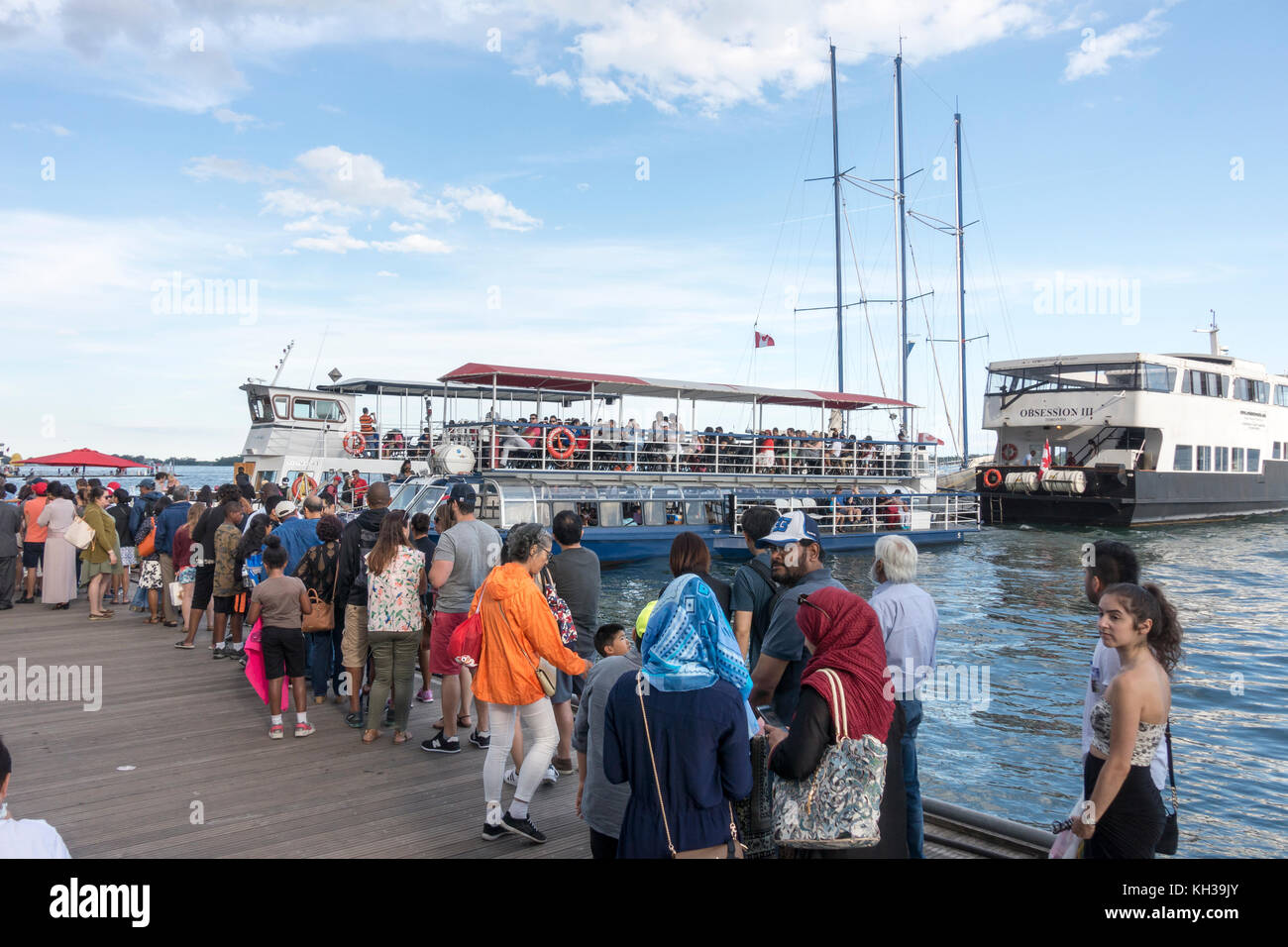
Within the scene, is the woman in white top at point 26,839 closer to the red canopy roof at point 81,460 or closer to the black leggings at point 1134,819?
the black leggings at point 1134,819

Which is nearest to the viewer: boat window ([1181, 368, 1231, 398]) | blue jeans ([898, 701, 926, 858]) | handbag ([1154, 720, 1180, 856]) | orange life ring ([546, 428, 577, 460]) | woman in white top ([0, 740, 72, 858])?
woman in white top ([0, 740, 72, 858])

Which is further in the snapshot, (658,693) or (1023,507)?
(1023,507)

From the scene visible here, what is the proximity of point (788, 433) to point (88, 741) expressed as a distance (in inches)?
874

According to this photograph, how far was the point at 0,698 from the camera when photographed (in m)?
7.94

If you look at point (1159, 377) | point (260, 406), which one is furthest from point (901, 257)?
point (260, 406)

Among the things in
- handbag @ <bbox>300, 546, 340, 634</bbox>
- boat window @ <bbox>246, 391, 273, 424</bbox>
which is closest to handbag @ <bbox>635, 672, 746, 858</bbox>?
handbag @ <bbox>300, 546, 340, 634</bbox>

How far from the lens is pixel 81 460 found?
92.3 feet

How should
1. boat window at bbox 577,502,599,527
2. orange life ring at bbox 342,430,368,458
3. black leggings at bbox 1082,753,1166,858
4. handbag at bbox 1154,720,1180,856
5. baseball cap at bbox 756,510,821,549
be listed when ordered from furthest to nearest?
orange life ring at bbox 342,430,368,458, boat window at bbox 577,502,599,527, baseball cap at bbox 756,510,821,549, handbag at bbox 1154,720,1180,856, black leggings at bbox 1082,753,1166,858

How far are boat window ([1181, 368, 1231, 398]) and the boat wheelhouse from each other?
0.06 meters

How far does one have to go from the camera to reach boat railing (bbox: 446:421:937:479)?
67.8ft

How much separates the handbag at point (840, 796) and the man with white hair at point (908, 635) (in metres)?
1.28

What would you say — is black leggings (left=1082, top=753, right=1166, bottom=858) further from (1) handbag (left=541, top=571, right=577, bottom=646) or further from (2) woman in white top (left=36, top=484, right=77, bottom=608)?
(2) woman in white top (left=36, top=484, right=77, bottom=608)

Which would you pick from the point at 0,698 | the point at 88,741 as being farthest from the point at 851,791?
the point at 0,698
